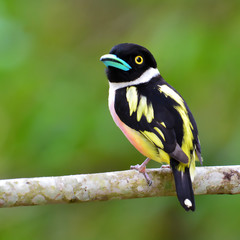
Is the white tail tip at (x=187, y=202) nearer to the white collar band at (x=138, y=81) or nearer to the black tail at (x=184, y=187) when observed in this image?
the black tail at (x=184, y=187)

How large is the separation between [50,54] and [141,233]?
93.2 inches

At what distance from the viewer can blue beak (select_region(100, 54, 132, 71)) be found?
4.51 m

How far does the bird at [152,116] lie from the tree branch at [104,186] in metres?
0.11

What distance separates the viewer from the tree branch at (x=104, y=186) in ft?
12.7

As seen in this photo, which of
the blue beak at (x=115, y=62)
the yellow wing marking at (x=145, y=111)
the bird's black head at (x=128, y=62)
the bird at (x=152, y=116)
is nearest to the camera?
the bird at (x=152, y=116)

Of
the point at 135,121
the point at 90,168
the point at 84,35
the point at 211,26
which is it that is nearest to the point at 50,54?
the point at 84,35

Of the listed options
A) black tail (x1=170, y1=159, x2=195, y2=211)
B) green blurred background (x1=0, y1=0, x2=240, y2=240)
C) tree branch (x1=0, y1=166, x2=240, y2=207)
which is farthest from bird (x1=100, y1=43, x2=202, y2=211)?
green blurred background (x1=0, y1=0, x2=240, y2=240)

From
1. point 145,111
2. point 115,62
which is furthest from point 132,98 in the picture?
point 115,62

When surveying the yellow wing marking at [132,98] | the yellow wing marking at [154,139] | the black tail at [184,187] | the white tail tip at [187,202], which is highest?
the yellow wing marking at [132,98]

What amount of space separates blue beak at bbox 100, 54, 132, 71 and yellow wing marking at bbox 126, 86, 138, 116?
0.55ft

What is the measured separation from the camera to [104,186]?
408 centimetres

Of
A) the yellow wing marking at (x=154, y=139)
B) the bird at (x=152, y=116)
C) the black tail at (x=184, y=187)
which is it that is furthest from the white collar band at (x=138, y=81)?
the black tail at (x=184, y=187)

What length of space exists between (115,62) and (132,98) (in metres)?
0.32

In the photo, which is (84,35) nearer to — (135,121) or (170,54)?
(170,54)
